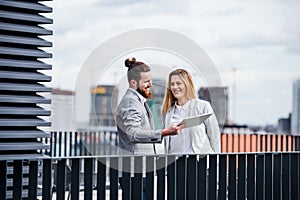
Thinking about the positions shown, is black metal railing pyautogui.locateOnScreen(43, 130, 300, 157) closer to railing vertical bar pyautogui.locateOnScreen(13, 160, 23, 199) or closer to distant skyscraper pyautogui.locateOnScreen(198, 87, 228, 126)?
distant skyscraper pyautogui.locateOnScreen(198, 87, 228, 126)

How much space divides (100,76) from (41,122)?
1.28 meters

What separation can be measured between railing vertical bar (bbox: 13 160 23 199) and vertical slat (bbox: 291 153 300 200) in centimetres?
232

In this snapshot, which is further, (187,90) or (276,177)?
(187,90)

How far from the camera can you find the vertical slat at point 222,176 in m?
3.71

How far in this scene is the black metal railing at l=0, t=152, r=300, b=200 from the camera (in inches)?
118

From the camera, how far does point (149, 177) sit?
134 inches

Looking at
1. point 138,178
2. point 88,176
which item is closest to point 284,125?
point 138,178

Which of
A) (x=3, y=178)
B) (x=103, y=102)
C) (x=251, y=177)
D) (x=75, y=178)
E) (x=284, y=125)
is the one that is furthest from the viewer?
(x=284, y=125)

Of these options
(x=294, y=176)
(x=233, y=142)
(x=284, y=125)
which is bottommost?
(x=294, y=176)

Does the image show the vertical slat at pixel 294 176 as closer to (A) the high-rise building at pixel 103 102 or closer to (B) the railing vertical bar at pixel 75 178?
(A) the high-rise building at pixel 103 102

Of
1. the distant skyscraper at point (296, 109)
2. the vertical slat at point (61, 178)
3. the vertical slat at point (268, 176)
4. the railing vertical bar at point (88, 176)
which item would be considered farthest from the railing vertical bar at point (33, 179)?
the distant skyscraper at point (296, 109)

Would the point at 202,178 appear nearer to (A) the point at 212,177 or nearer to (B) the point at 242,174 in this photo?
(A) the point at 212,177

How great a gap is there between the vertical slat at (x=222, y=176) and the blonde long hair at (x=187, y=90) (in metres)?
1.10

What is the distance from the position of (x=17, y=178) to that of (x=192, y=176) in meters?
1.20
